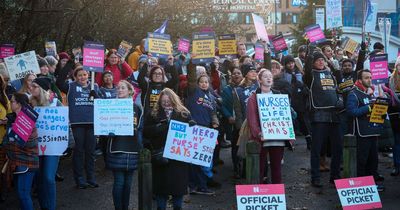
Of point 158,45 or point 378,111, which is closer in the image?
point 378,111

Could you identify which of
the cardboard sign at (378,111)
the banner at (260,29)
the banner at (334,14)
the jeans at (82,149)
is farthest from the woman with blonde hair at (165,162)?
the banner at (334,14)

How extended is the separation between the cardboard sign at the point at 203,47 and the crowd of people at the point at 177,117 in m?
0.52

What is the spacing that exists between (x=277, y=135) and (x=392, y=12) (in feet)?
213

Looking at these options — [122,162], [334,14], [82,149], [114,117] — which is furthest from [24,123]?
[334,14]

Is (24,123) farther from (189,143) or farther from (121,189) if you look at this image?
(189,143)

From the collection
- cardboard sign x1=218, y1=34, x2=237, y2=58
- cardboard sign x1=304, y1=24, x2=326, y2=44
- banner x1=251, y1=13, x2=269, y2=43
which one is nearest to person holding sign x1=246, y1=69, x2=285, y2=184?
banner x1=251, y1=13, x2=269, y2=43

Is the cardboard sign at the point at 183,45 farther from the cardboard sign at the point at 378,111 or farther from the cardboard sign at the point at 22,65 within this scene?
the cardboard sign at the point at 378,111

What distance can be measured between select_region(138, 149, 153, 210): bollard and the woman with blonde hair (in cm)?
36

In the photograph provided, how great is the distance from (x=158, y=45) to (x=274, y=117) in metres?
4.03

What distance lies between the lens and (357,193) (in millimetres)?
8773

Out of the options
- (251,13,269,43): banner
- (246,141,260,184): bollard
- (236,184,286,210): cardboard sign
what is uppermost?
(251,13,269,43): banner

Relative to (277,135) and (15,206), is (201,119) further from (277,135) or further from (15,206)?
(15,206)

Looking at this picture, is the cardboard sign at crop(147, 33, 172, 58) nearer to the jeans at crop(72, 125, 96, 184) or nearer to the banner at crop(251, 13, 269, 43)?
the banner at crop(251, 13, 269, 43)

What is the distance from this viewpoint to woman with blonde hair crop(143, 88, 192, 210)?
8.52 metres
